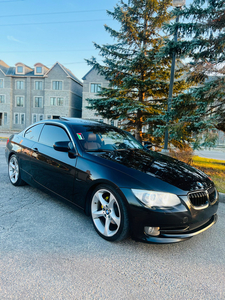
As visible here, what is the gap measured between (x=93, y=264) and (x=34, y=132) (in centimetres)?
298

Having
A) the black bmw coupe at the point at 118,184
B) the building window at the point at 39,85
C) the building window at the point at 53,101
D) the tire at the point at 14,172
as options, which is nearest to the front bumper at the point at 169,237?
the black bmw coupe at the point at 118,184

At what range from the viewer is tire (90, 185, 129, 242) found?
2.48 meters

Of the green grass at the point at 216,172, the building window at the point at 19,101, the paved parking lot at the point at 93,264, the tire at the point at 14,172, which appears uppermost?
the building window at the point at 19,101

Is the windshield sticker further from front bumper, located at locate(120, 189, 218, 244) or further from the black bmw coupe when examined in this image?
front bumper, located at locate(120, 189, 218, 244)

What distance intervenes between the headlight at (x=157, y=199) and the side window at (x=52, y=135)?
5.46 feet

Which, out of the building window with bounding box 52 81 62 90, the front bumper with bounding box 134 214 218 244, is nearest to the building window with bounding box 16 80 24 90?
the building window with bounding box 52 81 62 90

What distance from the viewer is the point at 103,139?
369 centimetres

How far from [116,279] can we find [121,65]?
10.0 m

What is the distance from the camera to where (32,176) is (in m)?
3.95

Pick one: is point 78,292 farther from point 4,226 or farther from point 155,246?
point 4,226

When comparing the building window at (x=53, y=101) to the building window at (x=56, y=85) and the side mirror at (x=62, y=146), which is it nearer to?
the building window at (x=56, y=85)

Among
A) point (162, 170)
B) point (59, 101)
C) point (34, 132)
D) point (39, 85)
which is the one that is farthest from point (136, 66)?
point (39, 85)

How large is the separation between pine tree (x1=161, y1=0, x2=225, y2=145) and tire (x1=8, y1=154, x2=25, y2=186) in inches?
203

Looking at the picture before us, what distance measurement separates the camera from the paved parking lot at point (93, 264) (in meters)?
1.88
